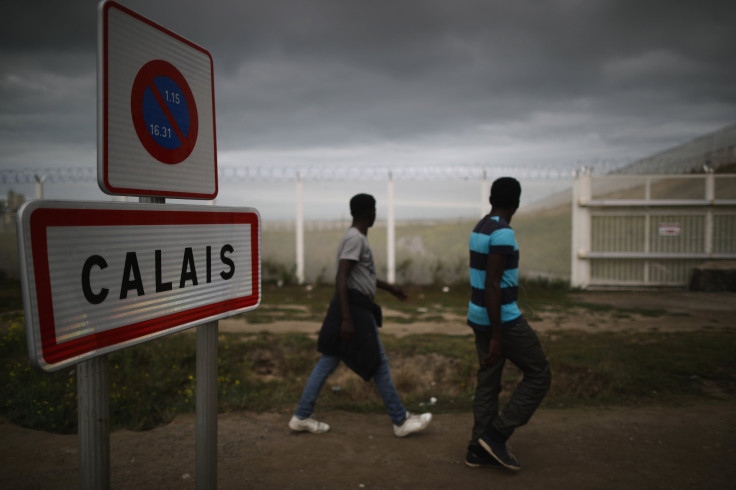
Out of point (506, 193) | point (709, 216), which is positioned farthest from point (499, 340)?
point (709, 216)

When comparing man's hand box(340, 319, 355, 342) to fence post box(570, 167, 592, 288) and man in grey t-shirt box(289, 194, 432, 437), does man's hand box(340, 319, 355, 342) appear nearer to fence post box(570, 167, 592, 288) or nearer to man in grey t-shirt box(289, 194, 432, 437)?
man in grey t-shirt box(289, 194, 432, 437)

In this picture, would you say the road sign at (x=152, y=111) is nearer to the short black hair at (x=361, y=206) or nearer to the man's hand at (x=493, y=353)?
the man's hand at (x=493, y=353)

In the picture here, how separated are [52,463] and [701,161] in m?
15.3

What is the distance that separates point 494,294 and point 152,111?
2.22 metres

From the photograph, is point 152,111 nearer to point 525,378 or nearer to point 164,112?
point 164,112

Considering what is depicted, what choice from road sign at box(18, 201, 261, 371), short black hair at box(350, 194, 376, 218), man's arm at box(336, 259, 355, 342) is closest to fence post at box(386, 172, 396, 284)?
short black hair at box(350, 194, 376, 218)

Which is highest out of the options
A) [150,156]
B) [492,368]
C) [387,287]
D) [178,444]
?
[150,156]

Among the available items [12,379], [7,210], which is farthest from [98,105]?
[7,210]

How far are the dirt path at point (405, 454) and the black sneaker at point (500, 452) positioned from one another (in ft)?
0.21

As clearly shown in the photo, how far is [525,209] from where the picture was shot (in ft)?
40.3

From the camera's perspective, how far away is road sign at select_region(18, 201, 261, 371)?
1112mm

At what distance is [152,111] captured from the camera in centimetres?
148

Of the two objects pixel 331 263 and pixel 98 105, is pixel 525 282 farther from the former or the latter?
pixel 98 105

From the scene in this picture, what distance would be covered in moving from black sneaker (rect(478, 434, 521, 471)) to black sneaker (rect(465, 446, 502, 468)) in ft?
0.21
